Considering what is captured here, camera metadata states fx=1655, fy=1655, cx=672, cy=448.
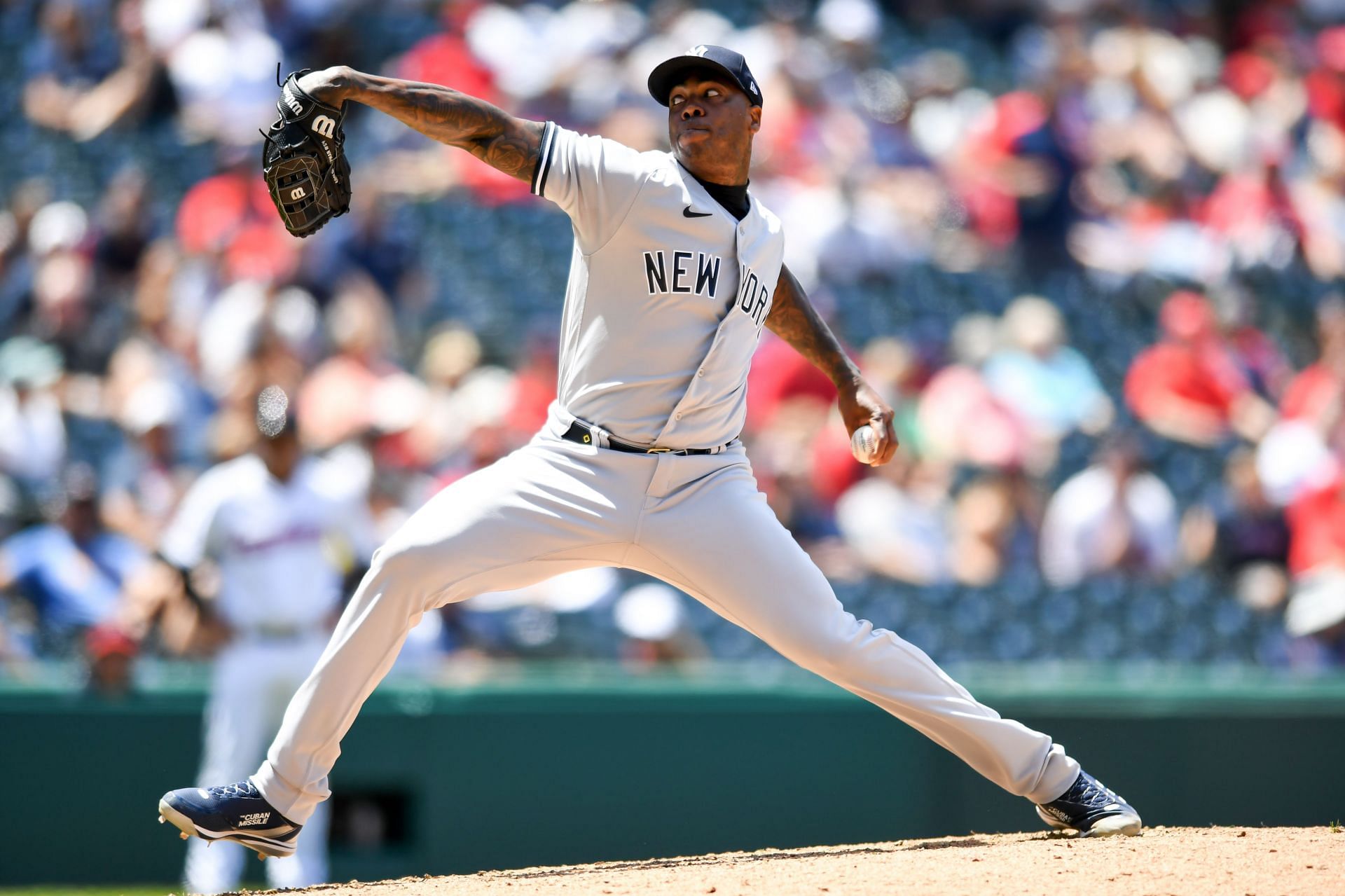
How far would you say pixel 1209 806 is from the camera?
646 cm

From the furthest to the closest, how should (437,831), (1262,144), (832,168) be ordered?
1. (1262,144)
2. (832,168)
3. (437,831)

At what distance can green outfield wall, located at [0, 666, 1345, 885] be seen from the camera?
6.34 meters

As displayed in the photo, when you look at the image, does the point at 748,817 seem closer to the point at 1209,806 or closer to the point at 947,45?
the point at 1209,806

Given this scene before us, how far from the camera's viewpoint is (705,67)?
12.8 feet

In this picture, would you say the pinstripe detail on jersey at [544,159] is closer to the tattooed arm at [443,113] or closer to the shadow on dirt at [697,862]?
the tattooed arm at [443,113]

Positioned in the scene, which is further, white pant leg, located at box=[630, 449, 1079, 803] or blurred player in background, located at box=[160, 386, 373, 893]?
blurred player in background, located at box=[160, 386, 373, 893]

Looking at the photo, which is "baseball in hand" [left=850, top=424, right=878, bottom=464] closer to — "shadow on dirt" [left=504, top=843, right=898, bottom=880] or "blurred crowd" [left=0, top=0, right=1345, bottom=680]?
"shadow on dirt" [left=504, top=843, right=898, bottom=880]

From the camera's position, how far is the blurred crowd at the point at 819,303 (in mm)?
7309

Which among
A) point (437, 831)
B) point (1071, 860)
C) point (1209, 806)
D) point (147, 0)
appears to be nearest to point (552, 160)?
point (1071, 860)

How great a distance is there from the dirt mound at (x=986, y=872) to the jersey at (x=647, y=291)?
41.0 inches

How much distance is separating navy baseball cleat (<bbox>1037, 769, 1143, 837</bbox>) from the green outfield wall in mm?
2063

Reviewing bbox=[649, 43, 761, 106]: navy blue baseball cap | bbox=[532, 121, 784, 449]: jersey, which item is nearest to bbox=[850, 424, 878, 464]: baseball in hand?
bbox=[532, 121, 784, 449]: jersey

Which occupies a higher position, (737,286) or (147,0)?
(147,0)

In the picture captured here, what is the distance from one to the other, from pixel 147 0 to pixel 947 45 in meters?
5.54
